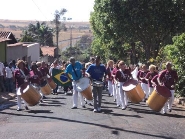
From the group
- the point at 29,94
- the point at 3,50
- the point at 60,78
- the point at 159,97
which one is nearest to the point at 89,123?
the point at 159,97

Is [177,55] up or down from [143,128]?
up

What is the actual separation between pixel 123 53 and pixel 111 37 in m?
8.09

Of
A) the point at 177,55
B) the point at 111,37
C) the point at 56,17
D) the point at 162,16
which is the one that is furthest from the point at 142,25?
the point at 56,17

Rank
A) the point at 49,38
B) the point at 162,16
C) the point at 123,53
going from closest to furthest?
the point at 162,16 < the point at 123,53 < the point at 49,38

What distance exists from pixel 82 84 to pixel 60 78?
6.43 m

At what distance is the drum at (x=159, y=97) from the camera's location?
1280 centimetres

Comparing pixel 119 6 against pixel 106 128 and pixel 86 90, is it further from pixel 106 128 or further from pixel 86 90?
pixel 106 128

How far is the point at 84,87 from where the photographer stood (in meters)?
14.1

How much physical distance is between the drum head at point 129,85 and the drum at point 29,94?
281 centimetres

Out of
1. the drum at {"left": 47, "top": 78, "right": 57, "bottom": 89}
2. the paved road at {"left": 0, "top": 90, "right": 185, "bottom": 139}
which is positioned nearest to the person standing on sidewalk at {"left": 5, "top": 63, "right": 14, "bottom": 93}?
the drum at {"left": 47, "top": 78, "right": 57, "bottom": 89}

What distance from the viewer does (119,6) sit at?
2786 centimetres

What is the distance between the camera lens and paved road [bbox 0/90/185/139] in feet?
32.4

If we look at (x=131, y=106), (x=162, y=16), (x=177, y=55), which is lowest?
(x=131, y=106)

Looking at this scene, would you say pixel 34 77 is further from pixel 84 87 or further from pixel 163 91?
pixel 163 91
